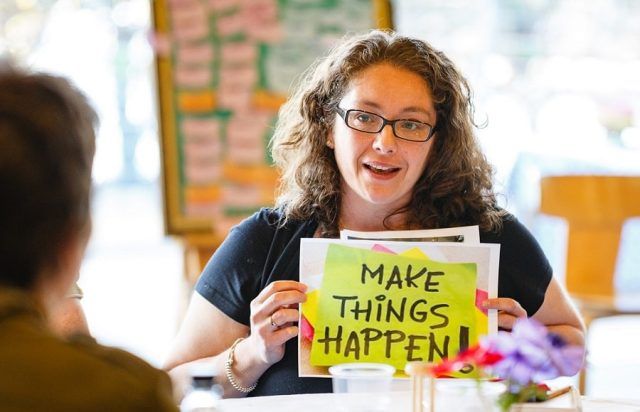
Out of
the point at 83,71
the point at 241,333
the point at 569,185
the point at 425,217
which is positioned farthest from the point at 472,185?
the point at 83,71

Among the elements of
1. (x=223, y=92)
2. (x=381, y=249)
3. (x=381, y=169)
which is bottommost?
(x=381, y=249)

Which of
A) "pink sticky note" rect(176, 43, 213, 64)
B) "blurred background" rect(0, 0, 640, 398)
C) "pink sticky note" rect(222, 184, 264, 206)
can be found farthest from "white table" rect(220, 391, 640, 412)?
"blurred background" rect(0, 0, 640, 398)

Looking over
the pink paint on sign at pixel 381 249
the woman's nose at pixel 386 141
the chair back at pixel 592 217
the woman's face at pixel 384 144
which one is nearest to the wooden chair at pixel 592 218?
the chair back at pixel 592 217

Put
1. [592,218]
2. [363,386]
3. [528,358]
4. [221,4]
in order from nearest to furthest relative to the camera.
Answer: [528,358] → [363,386] → [592,218] → [221,4]

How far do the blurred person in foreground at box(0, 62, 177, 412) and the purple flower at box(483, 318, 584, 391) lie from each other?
1.71ft

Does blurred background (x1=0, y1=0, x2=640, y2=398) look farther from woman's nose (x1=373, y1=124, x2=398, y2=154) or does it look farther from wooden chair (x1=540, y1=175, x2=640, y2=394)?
woman's nose (x1=373, y1=124, x2=398, y2=154)

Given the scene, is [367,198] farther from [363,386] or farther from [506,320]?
[363,386]

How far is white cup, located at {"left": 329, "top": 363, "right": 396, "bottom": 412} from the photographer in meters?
1.52

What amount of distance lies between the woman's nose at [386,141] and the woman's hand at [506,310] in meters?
0.37

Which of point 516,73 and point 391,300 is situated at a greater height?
point 516,73

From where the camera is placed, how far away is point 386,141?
77.4 inches

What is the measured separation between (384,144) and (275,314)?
42 cm

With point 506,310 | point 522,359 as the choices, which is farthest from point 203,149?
point 522,359

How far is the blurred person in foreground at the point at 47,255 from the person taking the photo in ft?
2.81
